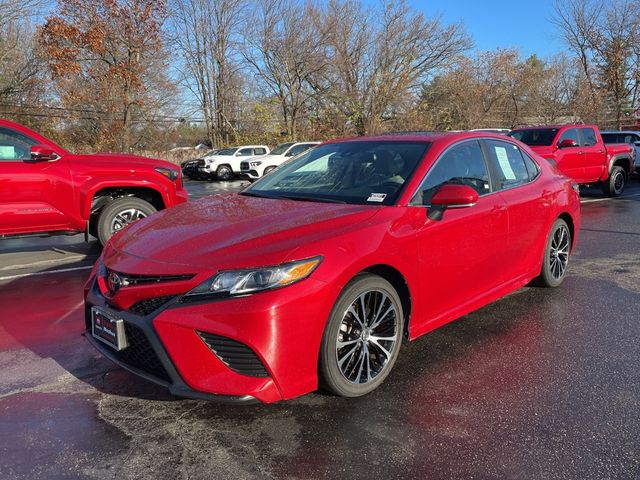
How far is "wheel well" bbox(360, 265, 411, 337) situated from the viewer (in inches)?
125

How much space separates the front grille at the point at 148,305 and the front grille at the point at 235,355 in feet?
0.93

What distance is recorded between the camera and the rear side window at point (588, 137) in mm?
12862

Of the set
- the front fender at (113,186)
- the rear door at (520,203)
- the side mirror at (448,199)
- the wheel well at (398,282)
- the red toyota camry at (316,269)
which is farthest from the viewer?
the front fender at (113,186)

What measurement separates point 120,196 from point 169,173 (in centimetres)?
73

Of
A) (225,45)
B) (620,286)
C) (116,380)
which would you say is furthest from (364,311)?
(225,45)

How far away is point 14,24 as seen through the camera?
79.3 ft

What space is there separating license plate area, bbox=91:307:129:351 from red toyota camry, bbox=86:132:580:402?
0.6 inches

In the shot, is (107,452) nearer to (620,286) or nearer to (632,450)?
(632,450)

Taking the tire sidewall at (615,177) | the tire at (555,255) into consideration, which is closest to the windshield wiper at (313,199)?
the tire at (555,255)

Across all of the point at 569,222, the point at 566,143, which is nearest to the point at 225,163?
the point at 566,143

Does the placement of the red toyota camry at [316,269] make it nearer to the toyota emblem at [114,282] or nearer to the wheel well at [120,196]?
the toyota emblem at [114,282]

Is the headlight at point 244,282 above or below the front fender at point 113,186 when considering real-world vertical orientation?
below

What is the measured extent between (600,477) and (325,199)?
220 cm

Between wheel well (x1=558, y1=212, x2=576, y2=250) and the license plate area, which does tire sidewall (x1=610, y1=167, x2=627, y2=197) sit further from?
the license plate area
